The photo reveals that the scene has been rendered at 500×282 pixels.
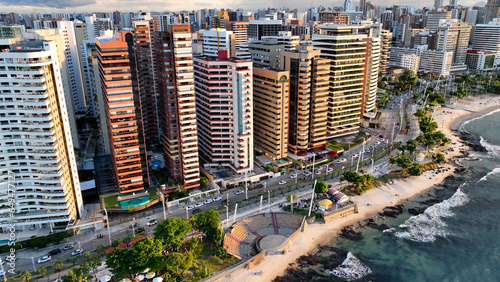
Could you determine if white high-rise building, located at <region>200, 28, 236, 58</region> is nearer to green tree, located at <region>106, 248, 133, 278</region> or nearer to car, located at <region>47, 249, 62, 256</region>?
car, located at <region>47, 249, 62, 256</region>

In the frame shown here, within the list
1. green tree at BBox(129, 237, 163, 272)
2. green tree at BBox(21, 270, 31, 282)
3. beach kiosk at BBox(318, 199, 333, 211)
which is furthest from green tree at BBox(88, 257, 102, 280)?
beach kiosk at BBox(318, 199, 333, 211)

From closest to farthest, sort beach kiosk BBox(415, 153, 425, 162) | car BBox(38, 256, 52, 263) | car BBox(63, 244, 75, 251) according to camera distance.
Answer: car BBox(38, 256, 52, 263), car BBox(63, 244, 75, 251), beach kiosk BBox(415, 153, 425, 162)

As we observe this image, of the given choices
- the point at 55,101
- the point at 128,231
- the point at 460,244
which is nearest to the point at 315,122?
the point at 460,244

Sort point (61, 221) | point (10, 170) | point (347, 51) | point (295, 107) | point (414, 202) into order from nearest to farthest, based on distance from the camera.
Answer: point (10, 170) < point (61, 221) < point (414, 202) < point (295, 107) < point (347, 51)

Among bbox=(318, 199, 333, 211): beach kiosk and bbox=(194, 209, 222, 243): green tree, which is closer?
bbox=(194, 209, 222, 243): green tree

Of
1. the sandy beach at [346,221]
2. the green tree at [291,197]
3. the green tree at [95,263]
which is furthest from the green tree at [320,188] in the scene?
the green tree at [95,263]

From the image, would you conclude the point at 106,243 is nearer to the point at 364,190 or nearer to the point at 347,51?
the point at 364,190

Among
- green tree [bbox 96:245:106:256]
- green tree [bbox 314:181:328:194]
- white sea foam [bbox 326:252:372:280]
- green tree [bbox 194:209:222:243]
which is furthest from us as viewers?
green tree [bbox 314:181:328:194]

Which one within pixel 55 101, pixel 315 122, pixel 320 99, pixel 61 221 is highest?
pixel 55 101

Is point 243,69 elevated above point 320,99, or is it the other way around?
point 243,69
